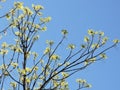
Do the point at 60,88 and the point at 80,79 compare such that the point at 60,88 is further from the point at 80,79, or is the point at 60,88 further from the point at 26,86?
the point at 26,86

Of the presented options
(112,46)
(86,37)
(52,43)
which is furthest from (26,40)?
(112,46)

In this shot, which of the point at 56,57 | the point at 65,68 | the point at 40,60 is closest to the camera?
Answer: the point at 65,68

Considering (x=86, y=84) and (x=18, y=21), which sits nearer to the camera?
(x=18, y=21)

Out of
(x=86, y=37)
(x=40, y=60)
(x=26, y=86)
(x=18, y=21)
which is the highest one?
(x=18, y=21)

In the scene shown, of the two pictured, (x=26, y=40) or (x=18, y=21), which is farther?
(x=18, y=21)

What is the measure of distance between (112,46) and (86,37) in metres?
0.92

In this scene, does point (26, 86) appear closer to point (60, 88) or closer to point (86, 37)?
point (60, 88)

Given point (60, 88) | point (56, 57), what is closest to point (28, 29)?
point (56, 57)

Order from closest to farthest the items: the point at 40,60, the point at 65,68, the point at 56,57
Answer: the point at 65,68, the point at 40,60, the point at 56,57

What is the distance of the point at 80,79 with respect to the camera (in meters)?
12.0

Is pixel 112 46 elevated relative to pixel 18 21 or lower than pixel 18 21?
lower

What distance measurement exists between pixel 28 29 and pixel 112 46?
9.18 ft

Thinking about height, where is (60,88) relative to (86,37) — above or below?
below

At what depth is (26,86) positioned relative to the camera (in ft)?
33.9
